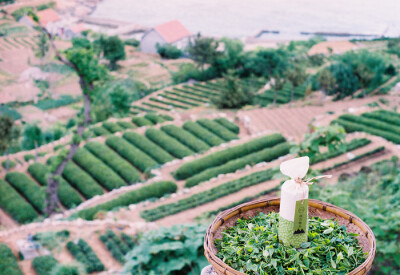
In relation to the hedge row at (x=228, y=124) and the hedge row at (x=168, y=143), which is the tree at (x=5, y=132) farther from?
the hedge row at (x=228, y=124)

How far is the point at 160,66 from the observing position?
149 feet

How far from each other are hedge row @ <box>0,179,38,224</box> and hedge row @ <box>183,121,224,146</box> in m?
9.39

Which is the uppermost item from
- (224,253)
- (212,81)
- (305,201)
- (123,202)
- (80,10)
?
(305,201)

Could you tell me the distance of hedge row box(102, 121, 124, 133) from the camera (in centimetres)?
2348

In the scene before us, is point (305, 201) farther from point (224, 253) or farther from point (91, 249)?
point (91, 249)

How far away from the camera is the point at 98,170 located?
61.6 ft

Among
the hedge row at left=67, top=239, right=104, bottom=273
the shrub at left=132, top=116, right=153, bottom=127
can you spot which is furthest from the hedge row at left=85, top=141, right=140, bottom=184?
the hedge row at left=67, top=239, right=104, bottom=273

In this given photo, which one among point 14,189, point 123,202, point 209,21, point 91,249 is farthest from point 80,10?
point 91,249

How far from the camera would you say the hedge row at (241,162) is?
18.0m

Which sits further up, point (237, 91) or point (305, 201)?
point (305, 201)

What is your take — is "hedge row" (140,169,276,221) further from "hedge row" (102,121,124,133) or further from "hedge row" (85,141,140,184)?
"hedge row" (102,121,124,133)

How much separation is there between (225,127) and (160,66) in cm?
2276

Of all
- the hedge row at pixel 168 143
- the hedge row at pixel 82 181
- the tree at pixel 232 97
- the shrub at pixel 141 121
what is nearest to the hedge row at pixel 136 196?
the hedge row at pixel 82 181

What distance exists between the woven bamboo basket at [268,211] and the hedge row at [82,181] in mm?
15237
